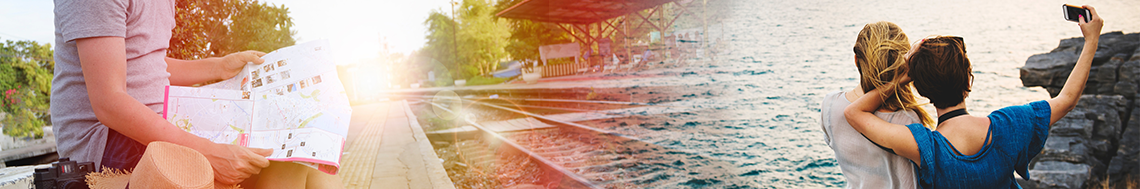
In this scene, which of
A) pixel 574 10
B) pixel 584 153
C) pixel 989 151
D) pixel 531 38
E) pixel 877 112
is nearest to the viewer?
pixel 989 151

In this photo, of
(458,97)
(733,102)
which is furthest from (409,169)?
(733,102)

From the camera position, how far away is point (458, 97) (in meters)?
6.60

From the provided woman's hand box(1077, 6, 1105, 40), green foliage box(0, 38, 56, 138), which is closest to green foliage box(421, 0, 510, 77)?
green foliage box(0, 38, 56, 138)

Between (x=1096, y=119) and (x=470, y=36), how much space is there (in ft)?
21.0

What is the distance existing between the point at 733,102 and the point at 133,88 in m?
6.35

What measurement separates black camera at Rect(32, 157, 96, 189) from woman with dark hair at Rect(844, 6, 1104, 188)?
1.47 m

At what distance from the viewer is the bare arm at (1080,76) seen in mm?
981

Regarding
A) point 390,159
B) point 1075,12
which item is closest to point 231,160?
point 1075,12

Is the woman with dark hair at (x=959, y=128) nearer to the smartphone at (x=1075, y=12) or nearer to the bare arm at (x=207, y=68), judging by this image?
the smartphone at (x=1075, y=12)

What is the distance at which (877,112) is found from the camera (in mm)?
1084

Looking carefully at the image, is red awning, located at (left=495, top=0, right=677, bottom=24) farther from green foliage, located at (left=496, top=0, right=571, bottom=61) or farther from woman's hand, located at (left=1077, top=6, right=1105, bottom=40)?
woman's hand, located at (left=1077, top=6, right=1105, bottom=40)

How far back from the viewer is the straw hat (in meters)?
0.56

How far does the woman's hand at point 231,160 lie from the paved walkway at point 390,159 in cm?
239

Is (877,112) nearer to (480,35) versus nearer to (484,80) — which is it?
(480,35)
